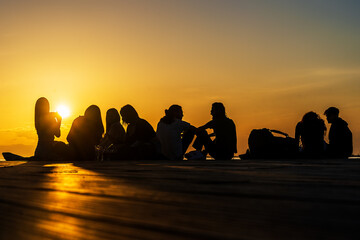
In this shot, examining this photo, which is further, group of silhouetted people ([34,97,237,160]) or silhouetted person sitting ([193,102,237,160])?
silhouetted person sitting ([193,102,237,160])

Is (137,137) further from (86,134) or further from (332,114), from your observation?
(332,114)

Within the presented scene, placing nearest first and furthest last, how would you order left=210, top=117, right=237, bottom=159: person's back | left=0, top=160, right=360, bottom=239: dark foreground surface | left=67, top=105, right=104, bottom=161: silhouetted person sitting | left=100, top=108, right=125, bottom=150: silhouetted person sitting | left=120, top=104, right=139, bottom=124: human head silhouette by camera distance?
left=0, top=160, right=360, bottom=239: dark foreground surface, left=120, top=104, right=139, bottom=124: human head silhouette, left=100, top=108, right=125, bottom=150: silhouetted person sitting, left=210, top=117, right=237, bottom=159: person's back, left=67, top=105, right=104, bottom=161: silhouetted person sitting

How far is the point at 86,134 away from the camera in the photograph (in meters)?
7.86

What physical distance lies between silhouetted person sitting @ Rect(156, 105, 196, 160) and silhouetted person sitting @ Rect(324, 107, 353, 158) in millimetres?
2227

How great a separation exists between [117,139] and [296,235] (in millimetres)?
7055

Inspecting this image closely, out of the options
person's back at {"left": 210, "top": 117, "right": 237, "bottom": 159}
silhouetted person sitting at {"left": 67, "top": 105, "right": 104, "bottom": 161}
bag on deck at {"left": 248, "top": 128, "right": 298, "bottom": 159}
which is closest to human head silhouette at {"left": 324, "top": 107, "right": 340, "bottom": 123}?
bag on deck at {"left": 248, "top": 128, "right": 298, "bottom": 159}

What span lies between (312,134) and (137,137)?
9.03 feet

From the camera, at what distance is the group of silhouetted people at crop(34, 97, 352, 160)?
704 centimetres

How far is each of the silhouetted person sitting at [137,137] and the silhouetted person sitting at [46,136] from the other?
1.33 meters

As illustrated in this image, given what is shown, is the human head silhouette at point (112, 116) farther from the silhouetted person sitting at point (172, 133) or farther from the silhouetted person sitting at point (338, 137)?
the silhouetted person sitting at point (338, 137)

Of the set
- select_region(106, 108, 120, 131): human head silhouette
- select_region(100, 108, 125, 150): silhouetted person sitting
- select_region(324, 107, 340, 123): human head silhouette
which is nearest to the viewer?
select_region(324, 107, 340, 123): human head silhouette

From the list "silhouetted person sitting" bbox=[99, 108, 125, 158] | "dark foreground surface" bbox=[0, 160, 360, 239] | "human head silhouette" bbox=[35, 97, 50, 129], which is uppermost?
"human head silhouette" bbox=[35, 97, 50, 129]

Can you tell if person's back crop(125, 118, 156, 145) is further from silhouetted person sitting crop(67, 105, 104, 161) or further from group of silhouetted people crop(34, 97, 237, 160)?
silhouetted person sitting crop(67, 105, 104, 161)

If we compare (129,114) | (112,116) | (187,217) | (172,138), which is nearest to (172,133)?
(172,138)
